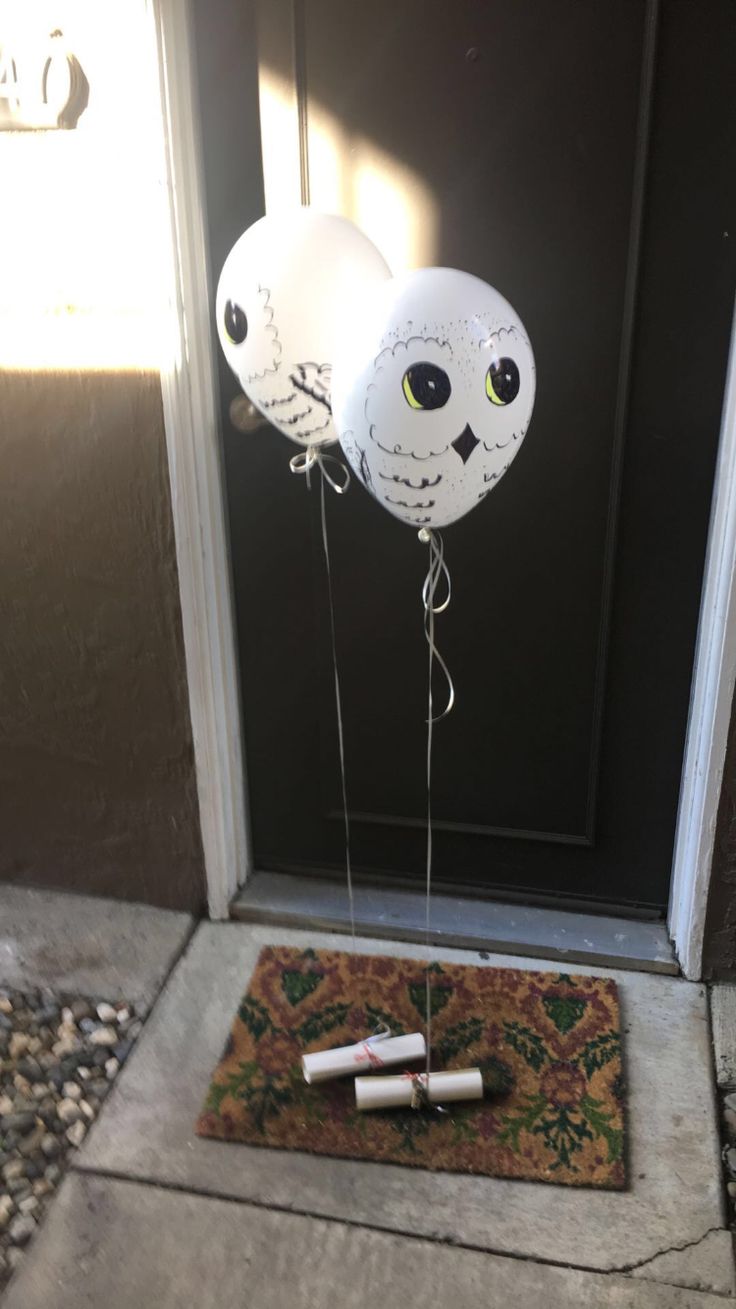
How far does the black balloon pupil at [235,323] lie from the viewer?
1.44m

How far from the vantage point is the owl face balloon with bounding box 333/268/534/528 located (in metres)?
1.28

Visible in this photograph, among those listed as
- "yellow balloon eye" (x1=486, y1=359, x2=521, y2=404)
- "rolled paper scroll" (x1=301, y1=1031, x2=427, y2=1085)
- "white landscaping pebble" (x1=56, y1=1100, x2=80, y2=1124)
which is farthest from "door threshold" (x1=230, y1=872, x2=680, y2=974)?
"yellow balloon eye" (x1=486, y1=359, x2=521, y2=404)

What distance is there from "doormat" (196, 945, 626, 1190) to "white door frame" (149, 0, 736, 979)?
282mm

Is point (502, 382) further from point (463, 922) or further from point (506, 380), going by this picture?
point (463, 922)

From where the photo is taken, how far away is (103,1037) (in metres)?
1.97

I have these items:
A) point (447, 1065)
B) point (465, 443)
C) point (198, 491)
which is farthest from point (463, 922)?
point (465, 443)

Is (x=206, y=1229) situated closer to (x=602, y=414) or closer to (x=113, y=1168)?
(x=113, y=1168)

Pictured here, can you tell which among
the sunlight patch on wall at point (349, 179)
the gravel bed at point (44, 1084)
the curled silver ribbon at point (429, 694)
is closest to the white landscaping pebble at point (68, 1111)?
the gravel bed at point (44, 1084)

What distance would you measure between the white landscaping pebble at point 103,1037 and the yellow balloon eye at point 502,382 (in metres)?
1.48

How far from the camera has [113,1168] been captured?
67.0 inches

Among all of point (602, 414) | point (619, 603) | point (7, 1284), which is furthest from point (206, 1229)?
point (602, 414)

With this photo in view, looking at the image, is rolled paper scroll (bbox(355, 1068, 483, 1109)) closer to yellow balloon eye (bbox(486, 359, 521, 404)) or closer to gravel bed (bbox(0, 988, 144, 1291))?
gravel bed (bbox(0, 988, 144, 1291))

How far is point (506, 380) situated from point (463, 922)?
4.36ft

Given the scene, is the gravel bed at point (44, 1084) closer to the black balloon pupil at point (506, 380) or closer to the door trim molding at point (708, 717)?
the door trim molding at point (708, 717)
